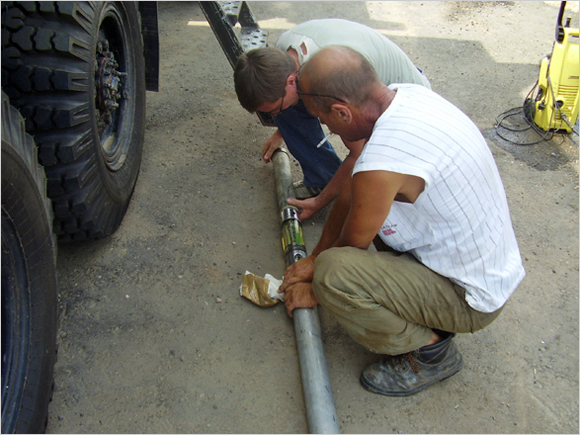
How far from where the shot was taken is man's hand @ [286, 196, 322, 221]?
2.90m

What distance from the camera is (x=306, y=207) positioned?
2.91 meters

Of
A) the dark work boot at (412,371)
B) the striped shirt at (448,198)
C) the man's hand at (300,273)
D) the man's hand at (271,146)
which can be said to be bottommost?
the dark work boot at (412,371)

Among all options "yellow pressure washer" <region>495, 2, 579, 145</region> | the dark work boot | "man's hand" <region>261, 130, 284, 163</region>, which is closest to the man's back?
"man's hand" <region>261, 130, 284, 163</region>

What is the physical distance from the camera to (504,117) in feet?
13.6

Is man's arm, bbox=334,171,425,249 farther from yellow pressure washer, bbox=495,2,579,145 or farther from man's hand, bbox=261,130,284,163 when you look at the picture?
yellow pressure washer, bbox=495,2,579,145

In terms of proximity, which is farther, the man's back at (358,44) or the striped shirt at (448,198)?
the man's back at (358,44)

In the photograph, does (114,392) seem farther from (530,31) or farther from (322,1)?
(530,31)

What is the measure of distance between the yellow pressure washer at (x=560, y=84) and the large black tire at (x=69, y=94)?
9.93ft

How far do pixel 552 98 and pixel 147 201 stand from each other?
9.85 feet

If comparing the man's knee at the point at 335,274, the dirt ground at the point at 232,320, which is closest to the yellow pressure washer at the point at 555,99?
the dirt ground at the point at 232,320

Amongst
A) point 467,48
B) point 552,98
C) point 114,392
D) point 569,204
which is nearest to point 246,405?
point 114,392

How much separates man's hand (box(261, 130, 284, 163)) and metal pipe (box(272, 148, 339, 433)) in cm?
55

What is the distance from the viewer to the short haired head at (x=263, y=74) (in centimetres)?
232

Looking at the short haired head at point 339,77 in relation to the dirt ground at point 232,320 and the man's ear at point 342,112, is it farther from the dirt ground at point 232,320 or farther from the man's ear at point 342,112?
the dirt ground at point 232,320
